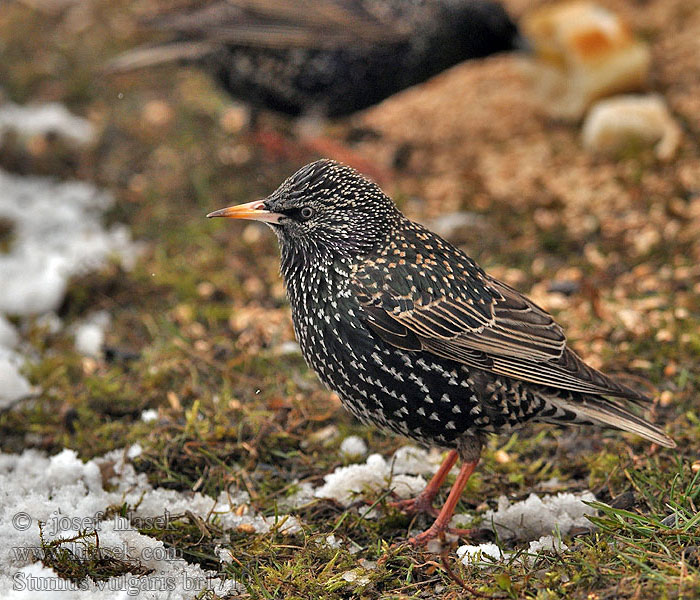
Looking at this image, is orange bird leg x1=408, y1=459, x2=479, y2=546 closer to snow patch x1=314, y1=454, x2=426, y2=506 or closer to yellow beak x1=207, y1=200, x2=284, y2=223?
snow patch x1=314, y1=454, x2=426, y2=506

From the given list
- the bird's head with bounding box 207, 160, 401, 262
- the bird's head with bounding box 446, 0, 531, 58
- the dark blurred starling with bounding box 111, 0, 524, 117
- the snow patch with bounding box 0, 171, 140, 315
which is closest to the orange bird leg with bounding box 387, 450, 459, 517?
the bird's head with bounding box 207, 160, 401, 262

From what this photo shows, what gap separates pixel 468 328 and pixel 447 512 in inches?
25.4

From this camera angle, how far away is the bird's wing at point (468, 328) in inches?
122

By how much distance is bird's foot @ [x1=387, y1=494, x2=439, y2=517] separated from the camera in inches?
132

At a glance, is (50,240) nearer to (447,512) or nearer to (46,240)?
(46,240)

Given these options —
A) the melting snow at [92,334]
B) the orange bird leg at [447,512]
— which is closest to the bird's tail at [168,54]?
the melting snow at [92,334]

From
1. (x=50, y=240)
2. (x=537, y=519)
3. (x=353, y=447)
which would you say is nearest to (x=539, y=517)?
(x=537, y=519)

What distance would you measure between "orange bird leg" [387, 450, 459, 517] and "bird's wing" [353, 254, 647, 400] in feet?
1.46

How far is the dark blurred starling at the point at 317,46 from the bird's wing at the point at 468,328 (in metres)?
3.04

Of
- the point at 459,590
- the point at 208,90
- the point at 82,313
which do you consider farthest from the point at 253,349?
the point at 208,90

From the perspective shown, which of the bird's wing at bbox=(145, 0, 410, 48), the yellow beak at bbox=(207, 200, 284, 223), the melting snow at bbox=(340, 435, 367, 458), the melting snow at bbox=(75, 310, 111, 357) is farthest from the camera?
the bird's wing at bbox=(145, 0, 410, 48)

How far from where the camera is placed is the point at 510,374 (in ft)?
10.3

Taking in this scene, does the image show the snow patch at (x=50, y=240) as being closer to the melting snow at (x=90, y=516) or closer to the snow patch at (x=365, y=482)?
the melting snow at (x=90, y=516)

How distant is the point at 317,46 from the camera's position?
5883mm
